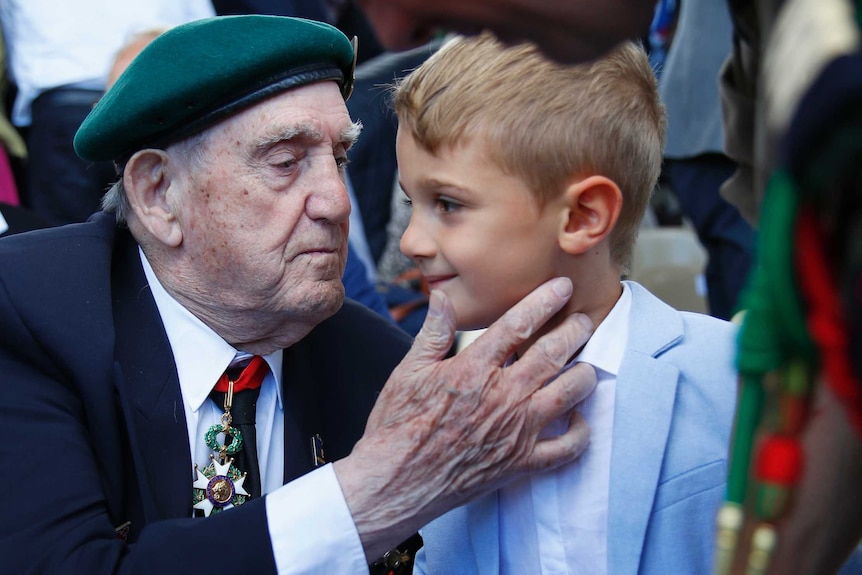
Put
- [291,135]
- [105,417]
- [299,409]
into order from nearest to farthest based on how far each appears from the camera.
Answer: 1. [105,417]
2. [291,135]
3. [299,409]

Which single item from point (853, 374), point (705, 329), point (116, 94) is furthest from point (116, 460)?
point (853, 374)

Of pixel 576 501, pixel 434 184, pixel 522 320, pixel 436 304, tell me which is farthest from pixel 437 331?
pixel 576 501

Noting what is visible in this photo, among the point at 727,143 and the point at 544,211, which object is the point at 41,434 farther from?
the point at 727,143

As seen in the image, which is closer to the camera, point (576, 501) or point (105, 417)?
point (576, 501)

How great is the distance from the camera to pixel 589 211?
1.78 meters

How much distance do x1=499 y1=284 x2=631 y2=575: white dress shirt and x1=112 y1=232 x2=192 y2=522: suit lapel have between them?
0.64 metres

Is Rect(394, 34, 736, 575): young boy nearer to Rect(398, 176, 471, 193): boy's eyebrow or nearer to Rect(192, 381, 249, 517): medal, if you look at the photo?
Rect(398, 176, 471, 193): boy's eyebrow

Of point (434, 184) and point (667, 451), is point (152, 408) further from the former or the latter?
point (667, 451)

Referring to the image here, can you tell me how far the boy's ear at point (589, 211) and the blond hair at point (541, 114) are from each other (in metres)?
0.02

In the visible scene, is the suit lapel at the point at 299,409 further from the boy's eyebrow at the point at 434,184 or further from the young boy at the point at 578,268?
the boy's eyebrow at the point at 434,184

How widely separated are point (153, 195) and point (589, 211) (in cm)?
97

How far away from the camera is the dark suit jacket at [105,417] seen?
5.74 ft

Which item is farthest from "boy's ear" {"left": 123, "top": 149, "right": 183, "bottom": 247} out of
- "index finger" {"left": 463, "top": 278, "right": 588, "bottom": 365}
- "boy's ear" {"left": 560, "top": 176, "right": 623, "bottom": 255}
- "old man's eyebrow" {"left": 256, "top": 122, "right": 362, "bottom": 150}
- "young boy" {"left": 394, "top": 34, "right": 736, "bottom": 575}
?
"boy's ear" {"left": 560, "top": 176, "right": 623, "bottom": 255}

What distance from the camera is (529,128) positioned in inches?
67.8
